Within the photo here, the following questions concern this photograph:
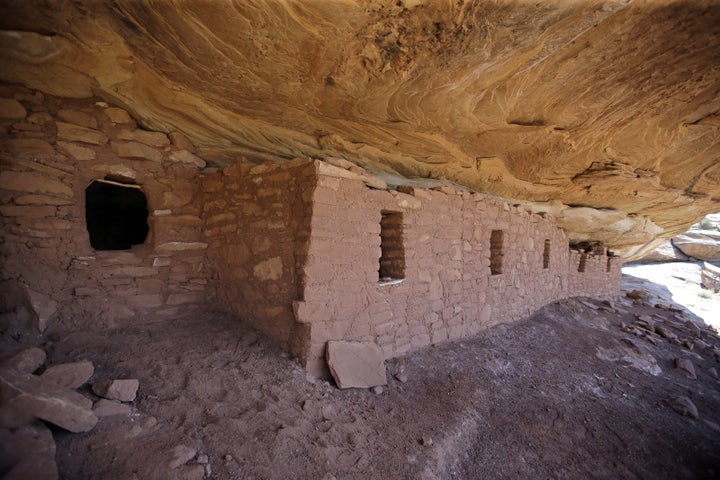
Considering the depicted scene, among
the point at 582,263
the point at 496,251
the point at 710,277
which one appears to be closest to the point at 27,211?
the point at 496,251

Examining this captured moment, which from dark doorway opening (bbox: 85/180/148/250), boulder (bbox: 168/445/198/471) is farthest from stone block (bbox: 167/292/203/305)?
dark doorway opening (bbox: 85/180/148/250)

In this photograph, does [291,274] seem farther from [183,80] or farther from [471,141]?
[471,141]

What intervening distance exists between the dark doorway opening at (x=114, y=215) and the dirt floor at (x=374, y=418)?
2.50m

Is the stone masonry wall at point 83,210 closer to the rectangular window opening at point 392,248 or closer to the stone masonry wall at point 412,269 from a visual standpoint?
the stone masonry wall at point 412,269

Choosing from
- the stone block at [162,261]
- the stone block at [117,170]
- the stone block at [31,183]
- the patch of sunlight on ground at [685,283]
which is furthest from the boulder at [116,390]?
the patch of sunlight on ground at [685,283]

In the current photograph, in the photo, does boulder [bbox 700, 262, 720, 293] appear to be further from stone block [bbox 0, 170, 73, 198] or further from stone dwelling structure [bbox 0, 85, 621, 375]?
stone block [bbox 0, 170, 73, 198]

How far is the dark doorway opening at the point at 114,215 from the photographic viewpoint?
4.55 m

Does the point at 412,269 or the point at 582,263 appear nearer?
the point at 412,269

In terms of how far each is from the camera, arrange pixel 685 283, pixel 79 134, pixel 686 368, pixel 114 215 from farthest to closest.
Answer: pixel 685 283
pixel 114 215
pixel 686 368
pixel 79 134

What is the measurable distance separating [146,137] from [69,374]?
226 cm

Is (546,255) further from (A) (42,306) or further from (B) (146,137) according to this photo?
(A) (42,306)

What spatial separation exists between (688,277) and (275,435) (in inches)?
793

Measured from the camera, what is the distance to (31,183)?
8.83 feet

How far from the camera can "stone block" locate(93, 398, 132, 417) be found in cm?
180
